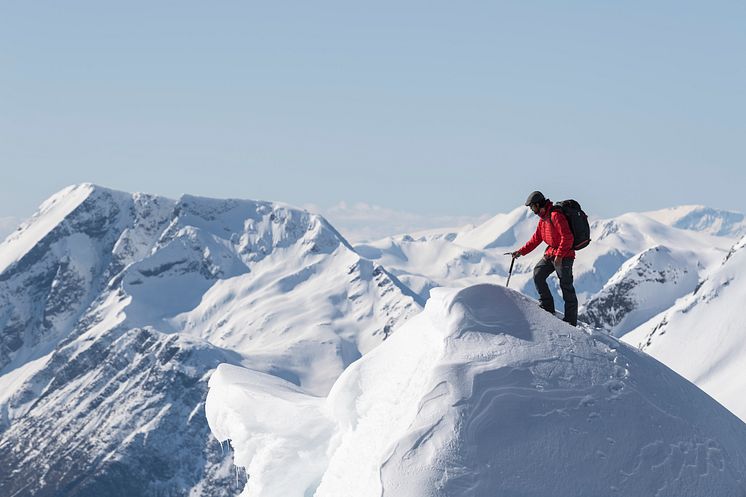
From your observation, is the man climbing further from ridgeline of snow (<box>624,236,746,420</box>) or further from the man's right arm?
ridgeline of snow (<box>624,236,746,420</box>)

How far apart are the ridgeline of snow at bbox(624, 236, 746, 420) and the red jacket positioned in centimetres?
12141

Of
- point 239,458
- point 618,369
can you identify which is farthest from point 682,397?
point 239,458

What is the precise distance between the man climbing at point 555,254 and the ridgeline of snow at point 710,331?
121m

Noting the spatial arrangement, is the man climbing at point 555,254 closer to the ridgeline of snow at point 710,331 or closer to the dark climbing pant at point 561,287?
the dark climbing pant at point 561,287

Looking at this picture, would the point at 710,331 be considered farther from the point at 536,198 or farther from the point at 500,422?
the point at 500,422

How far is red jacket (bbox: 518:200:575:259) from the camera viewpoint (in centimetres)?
2386

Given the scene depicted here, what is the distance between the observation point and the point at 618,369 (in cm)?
2172

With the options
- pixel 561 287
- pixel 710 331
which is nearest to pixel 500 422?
pixel 561 287

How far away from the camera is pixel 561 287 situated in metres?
24.4

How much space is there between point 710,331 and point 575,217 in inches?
5599

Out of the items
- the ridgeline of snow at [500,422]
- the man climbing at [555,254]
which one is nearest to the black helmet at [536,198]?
the man climbing at [555,254]

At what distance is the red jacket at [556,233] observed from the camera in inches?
939

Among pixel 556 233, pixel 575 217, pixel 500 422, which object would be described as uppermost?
pixel 575 217

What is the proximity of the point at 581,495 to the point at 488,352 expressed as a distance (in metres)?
3.19
